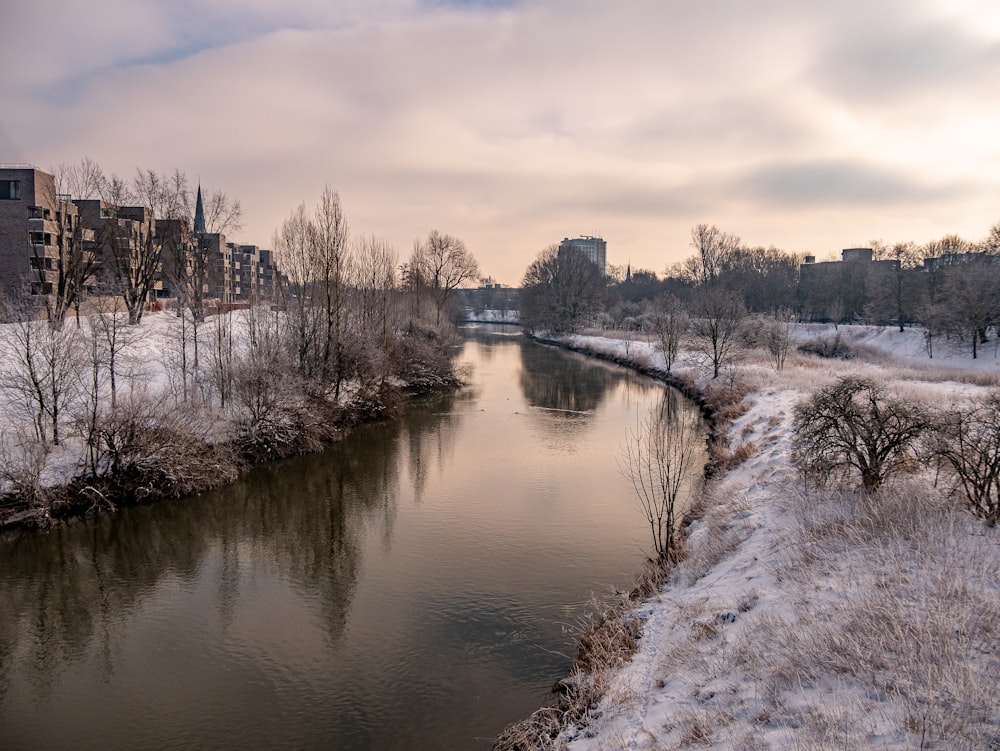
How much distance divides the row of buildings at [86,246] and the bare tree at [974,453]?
24322mm

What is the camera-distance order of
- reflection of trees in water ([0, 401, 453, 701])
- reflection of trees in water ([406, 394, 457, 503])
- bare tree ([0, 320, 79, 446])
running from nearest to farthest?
reflection of trees in water ([0, 401, 453, 701]) < bare tree ([0, 320, 79, 446]) < reflection of trees in water ([406, 394, 457, 503])

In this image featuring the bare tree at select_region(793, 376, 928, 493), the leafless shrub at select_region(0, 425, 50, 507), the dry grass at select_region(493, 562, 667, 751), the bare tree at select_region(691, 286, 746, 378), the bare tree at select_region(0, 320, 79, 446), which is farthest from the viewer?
the bare tree at select_region(691, 286, 746, 378)

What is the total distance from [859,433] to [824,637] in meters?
4.86

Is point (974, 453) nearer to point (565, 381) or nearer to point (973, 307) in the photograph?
point (565, 381)

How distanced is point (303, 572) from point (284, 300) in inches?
679

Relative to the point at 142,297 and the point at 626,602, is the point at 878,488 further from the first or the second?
the point at 142,297

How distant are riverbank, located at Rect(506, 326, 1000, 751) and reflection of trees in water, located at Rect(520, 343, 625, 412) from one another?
19.8 meters

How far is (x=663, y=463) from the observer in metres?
16.9

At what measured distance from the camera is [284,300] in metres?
26.6

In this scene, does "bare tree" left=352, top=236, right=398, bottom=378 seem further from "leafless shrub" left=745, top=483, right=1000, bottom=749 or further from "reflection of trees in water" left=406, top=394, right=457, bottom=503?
"leafless shrub" left=745, top=483, right=1000, bottom=749

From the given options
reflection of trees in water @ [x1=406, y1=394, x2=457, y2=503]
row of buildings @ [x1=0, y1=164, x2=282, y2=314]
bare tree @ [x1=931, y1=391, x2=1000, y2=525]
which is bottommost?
reflection of trees in water @ [x1=406, y1=394, x2=457, y2=503]

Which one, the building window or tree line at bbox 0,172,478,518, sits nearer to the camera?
tree line at bbox 0,172,478,518

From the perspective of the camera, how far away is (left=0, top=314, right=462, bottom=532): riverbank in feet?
47.0

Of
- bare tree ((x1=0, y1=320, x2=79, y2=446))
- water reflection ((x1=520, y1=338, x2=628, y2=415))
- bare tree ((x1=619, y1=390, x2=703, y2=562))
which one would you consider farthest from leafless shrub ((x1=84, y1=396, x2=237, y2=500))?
water reflection ((x1=520, y1=338, x2=628, y2=415))
